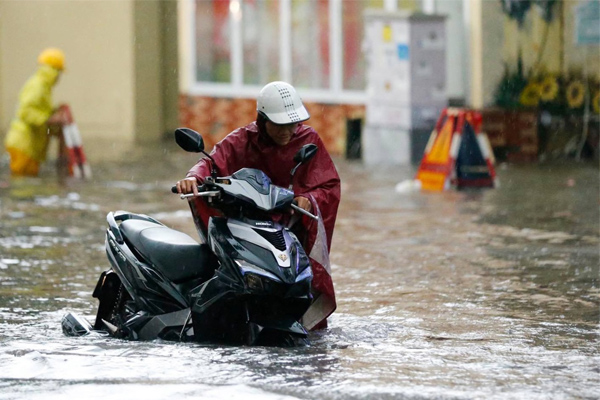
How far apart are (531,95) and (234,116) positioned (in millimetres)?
5991

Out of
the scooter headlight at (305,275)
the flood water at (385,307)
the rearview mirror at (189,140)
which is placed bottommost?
the flood water at (385,307)

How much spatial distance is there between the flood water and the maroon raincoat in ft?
1.01

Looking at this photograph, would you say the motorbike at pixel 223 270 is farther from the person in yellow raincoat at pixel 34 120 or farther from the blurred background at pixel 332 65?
the blurred background at pixel 332 65

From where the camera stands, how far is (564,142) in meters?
18.4

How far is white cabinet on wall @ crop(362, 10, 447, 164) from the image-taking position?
18.2 m

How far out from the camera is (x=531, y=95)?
18.5 metres

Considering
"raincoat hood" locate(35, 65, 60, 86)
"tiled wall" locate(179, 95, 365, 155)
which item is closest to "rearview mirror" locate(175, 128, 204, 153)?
"raincoat hood" locate(35, 65, 60, 86)

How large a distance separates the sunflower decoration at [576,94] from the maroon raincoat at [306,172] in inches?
470

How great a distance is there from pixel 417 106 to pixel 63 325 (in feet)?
38.8

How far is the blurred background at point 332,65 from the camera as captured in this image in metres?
18.4

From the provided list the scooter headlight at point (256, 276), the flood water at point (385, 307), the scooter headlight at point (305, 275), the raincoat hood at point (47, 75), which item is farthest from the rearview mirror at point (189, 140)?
the raincoat hood at point (47, 75)

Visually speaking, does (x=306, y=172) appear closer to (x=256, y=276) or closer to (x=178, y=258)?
(x=178, y=258)

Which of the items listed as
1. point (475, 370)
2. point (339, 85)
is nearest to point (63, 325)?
point (475, 370)

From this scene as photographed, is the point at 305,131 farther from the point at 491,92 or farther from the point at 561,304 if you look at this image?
the point at 491,92
